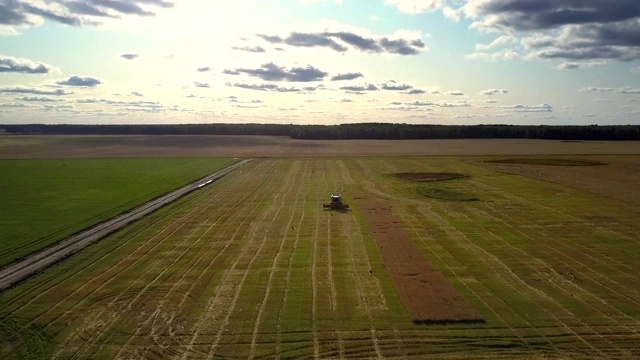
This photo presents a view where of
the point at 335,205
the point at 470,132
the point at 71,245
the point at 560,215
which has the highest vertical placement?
the point at 470,132

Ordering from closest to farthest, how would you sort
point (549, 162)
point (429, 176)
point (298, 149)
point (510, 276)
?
1. point (510, 276)
2. point (429, 176)
3. point (549, 162)
4. point (298, 149)

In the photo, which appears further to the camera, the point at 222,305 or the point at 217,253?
the point at 217,253

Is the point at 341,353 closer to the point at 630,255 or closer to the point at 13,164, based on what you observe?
the point at 630,255

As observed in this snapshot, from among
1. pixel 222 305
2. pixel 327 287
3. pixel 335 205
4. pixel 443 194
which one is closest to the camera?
pixel 222 305

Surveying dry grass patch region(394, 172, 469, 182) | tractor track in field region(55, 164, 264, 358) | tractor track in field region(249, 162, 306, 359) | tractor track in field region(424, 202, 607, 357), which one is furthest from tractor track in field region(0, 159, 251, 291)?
dry grass patch region(394, 172, 469, 182)

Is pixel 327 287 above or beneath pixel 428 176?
beneath

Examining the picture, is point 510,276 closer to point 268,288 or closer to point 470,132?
point 268,288

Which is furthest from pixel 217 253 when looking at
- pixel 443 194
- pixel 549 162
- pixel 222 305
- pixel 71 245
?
pixel 549 162

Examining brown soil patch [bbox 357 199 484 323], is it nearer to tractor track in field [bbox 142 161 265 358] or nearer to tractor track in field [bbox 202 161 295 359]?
tractor track in field [bbox 202 161 295 359]
